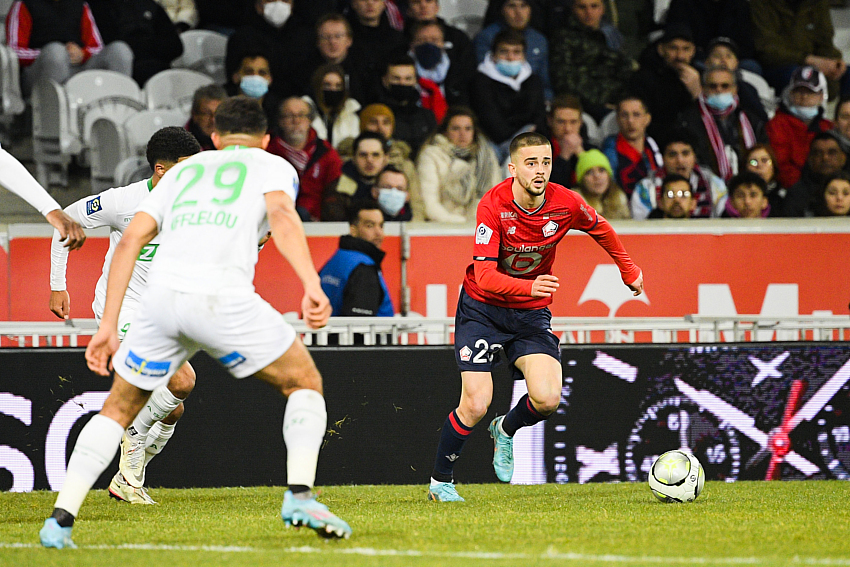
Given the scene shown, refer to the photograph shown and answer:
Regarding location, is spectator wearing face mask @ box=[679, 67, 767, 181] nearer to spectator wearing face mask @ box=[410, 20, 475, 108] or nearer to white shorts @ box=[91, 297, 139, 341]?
spectator wearing face mask @ box=[410, 20, 475, 108]

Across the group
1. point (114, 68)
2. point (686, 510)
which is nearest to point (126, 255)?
point (686, 510)

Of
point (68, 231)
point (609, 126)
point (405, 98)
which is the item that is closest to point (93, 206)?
point (68, 231)

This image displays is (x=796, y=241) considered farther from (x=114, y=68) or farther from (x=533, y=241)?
(x=114, y=68)

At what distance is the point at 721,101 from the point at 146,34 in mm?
6395

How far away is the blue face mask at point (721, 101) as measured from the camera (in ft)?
38.7

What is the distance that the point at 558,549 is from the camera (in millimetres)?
4516

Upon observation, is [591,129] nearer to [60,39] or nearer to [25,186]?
[60,39]

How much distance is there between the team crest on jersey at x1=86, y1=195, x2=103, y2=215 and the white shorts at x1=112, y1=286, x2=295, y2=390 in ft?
6.85

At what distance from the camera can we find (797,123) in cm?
1188

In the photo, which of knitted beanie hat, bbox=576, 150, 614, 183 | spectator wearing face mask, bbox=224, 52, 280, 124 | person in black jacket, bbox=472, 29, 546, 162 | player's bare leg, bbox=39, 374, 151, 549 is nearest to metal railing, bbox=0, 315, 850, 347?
knitted beanie hat, bbox=576, 150, 614, 183

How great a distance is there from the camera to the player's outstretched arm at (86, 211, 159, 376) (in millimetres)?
4465

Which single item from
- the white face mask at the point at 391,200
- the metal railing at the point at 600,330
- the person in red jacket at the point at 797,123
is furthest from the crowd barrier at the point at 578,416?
the person in red jacket at the point at 797,123

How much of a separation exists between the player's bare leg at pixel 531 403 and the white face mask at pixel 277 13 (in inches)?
283

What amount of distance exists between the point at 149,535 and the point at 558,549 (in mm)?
1868
